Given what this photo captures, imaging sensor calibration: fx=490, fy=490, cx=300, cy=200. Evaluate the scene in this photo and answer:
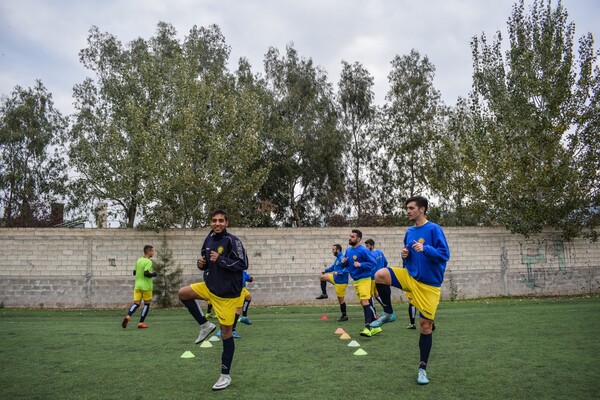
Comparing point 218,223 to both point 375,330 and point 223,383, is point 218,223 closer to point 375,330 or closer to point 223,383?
point 223,383

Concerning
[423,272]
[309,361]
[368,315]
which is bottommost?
[309,361]

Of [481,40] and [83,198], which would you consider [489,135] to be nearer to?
[481,40]

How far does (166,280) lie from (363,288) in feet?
31.5

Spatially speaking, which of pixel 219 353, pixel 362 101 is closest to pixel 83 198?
pixel 362 101

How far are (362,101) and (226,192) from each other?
18.7 metres

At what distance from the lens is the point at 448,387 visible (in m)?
5.66

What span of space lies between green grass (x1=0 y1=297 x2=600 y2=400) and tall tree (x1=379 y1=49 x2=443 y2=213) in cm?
2663

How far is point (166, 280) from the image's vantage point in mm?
17609

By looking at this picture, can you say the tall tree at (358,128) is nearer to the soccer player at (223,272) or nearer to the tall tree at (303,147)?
the tall tree at (303,147)

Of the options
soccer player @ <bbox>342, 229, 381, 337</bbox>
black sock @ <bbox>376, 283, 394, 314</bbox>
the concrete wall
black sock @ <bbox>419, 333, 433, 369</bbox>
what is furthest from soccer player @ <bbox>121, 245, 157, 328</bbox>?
black sock @ <bbox>419, 333, 433, 369</bbox>

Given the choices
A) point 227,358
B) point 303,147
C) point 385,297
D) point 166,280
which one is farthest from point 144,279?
point 303,147

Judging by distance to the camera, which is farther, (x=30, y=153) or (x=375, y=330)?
(x=30, y=153)

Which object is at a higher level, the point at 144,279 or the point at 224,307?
the point at 224,307

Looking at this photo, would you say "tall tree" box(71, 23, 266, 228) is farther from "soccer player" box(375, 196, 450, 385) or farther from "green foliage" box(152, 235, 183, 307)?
"soccer player" box(375, 196, 450, 385)
